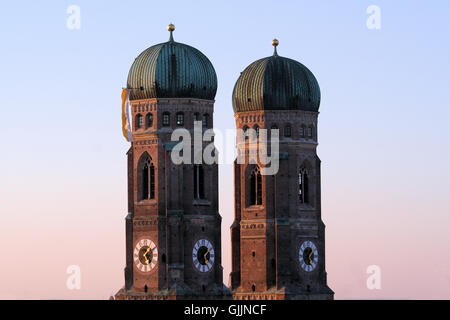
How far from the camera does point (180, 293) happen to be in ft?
656
